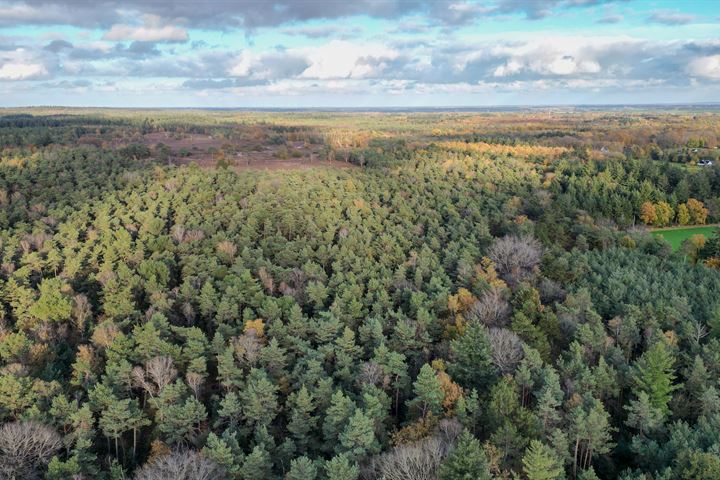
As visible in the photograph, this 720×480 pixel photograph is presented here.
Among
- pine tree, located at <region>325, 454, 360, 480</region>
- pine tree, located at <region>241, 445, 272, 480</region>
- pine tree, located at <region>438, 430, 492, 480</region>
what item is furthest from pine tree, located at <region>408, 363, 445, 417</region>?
pine tree, located at <region>241, 445, 272, 480</region>

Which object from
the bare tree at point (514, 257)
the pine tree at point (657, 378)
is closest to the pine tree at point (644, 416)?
the pine tree at point (657, 378)

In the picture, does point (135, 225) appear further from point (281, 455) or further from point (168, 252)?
point (281, 455)

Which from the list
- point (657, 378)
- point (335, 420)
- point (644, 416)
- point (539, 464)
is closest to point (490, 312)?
point (657, 378)

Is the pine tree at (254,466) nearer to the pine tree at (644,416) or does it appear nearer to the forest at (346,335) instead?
the forest at (346,335)

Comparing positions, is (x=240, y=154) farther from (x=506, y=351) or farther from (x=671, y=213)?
(x=506, y=351)

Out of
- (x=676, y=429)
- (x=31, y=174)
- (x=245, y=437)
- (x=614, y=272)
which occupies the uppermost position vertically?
(x=31, y=174)

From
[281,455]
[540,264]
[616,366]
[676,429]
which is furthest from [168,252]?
[676,429]

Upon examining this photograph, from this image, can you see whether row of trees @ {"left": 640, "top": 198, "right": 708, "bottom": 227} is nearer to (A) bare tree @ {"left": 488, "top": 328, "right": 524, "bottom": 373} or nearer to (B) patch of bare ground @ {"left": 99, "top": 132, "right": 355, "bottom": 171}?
(B) patch of bare ground @ {"left": 99, "top": 132, "right": 355, "bottom": 171}

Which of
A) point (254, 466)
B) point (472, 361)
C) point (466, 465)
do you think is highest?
point (466, 465)
